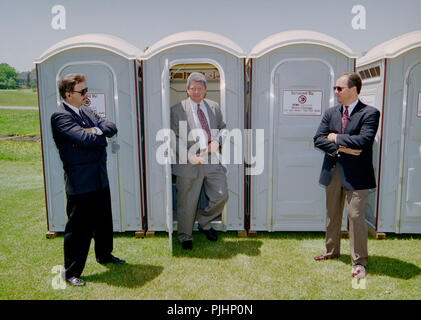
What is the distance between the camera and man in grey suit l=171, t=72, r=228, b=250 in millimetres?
3988

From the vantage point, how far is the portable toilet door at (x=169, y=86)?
13.7 feet

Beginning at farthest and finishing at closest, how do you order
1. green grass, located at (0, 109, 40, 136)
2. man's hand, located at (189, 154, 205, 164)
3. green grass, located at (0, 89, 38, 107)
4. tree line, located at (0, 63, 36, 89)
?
tree line, located at (0, 63, 36, 89) → green grass, located at (0, 89, 38, 107) → green grass, located at (0, 109, 40, 136) → man's hand, located at (189, 154, 205, 164)

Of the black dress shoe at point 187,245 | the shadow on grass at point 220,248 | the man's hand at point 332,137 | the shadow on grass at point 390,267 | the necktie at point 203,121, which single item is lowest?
the shadow on grass at point 390,267

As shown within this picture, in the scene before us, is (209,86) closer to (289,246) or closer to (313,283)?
(289,246)

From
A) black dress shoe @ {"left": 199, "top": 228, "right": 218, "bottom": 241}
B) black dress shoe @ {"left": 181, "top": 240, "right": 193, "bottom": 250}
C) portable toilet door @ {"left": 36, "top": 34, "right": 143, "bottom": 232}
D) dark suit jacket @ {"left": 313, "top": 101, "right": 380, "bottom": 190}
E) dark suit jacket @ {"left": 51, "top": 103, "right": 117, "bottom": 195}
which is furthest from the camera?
black dress shoe @ {"left": 199, "top": 228, "right": 218, "bottom": 241}

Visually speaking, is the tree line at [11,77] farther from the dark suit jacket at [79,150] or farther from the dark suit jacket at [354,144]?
the dark suit jacket at [354,144]

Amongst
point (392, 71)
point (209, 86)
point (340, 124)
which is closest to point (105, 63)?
point (209, 86)

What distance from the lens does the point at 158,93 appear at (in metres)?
4.30

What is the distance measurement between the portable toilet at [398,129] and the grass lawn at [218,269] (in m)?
0.33

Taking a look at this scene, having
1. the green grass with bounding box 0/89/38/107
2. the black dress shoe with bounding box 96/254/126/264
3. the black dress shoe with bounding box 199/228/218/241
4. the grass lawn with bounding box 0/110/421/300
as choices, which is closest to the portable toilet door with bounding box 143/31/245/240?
the black dress shoe with bounding box 199/228/218/241

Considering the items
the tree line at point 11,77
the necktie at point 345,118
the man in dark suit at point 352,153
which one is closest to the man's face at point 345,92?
the man in dark suit at point 352,153

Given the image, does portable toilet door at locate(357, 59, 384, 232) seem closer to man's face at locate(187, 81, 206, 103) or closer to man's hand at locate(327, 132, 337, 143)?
man's hand at locate(327, 132, 337, 143)

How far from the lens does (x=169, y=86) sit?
3.98 m

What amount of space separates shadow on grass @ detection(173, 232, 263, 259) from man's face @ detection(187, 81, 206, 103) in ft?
6.30
